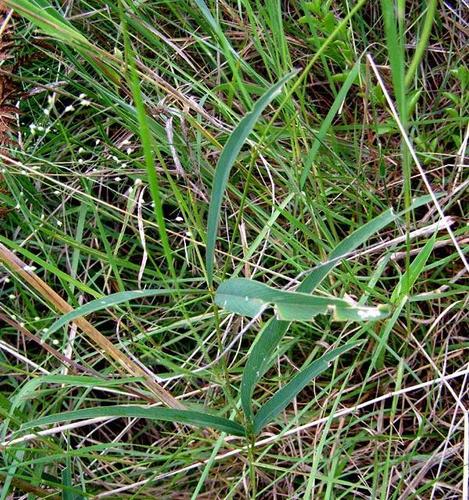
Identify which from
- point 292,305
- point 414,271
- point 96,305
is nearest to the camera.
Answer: point 292,305

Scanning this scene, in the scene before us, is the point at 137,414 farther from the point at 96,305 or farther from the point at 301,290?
the point at 301,290

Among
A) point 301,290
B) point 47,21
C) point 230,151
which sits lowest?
point 301,290

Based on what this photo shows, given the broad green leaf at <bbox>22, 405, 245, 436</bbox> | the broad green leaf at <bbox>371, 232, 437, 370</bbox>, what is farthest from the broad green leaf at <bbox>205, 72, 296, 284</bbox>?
the broad green leaf at <bbox>371, 232, 437, 370</bbox>

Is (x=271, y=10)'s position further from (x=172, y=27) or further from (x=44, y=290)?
(x=44, y=290)

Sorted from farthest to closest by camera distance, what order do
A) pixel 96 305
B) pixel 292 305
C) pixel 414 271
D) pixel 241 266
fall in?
pixel 241 266 → pixel 414 271 → pixel 96 305 → pixel 292 305

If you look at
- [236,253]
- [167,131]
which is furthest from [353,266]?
[167,131]

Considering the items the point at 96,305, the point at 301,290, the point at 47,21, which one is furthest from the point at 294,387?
the point at 47,21
